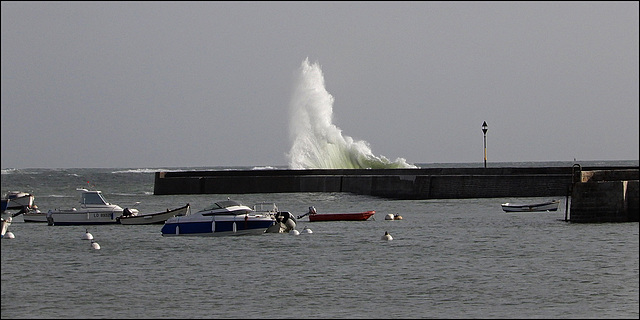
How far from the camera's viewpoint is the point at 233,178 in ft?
182

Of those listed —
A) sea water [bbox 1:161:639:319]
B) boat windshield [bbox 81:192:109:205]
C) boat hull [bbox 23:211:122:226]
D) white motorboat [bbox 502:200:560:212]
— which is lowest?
sea water [bbox 1:161:639:319]

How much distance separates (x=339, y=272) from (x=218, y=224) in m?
9.34

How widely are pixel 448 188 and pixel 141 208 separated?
48.3 feet

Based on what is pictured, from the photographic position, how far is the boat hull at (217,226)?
30.2 metres

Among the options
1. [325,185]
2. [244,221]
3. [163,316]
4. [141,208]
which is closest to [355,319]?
[163,316]

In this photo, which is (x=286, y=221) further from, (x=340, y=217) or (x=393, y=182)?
(x=393, y=182)

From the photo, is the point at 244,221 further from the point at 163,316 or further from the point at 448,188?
the point at 448,188

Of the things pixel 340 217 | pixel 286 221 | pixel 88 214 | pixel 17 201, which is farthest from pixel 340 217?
pixel 17 201

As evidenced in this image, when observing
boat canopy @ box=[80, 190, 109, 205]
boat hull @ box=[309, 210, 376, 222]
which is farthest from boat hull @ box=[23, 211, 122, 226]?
boat hull @ box=[309, 210, 376, 222]

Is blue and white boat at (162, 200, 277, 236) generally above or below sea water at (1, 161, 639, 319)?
above

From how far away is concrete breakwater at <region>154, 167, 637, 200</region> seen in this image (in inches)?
1855

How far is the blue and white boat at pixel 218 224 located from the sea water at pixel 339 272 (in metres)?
0.32

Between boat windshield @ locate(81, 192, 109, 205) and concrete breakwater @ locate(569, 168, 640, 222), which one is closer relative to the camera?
concrete breakwater @ locate(569, 168, 640, 222)

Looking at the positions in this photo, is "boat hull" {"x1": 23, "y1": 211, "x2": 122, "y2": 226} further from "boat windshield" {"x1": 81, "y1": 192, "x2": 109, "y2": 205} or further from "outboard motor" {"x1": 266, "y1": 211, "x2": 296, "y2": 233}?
"outboard motor" {"x1": 266, "y1": 211, "x2": 296, "y2": 233}
